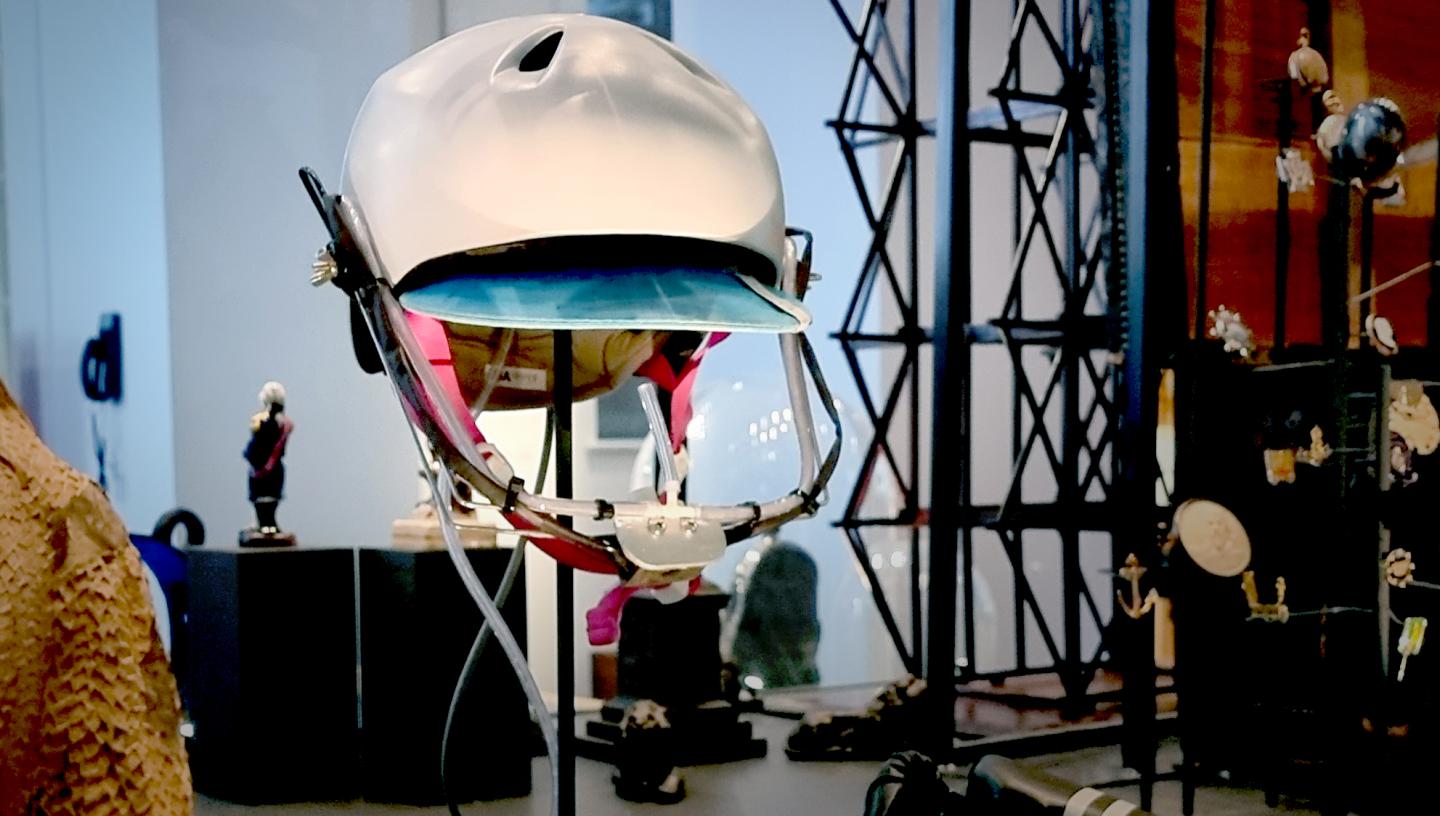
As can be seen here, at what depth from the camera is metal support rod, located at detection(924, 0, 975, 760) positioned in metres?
1.58

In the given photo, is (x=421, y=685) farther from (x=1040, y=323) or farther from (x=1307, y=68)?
(x=1307, y=68)

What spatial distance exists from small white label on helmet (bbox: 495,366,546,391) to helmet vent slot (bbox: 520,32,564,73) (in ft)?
1.01

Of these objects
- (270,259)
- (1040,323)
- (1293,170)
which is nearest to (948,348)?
(1040,323)

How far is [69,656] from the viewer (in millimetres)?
533

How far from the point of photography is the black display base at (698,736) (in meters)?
1.67

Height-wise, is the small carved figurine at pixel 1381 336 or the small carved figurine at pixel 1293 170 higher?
the small carved figurine at pixel 1293 170

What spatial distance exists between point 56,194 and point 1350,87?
2325 millimetres

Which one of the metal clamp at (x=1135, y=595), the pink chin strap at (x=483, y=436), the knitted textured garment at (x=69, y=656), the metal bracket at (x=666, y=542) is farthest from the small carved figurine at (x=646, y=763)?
the knitted textured garment at (x=69, y=656)

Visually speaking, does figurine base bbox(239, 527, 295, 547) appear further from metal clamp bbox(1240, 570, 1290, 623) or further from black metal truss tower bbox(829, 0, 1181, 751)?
metal clamp bbox(1240, 570, 1290, 623)

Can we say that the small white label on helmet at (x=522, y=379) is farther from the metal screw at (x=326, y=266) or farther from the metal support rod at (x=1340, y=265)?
the metal support rod at (x=1340, y=265)

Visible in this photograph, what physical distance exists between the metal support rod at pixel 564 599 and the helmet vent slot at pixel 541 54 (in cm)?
19

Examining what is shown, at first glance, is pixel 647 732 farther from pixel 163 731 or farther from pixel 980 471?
pixel 980 471

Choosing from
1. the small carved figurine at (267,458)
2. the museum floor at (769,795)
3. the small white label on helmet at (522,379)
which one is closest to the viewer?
the small white label on helmet at (522,379)

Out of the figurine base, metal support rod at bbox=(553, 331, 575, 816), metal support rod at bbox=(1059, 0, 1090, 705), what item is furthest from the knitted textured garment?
metal support rod at bbox=(1059, 0, 1090, 705)
